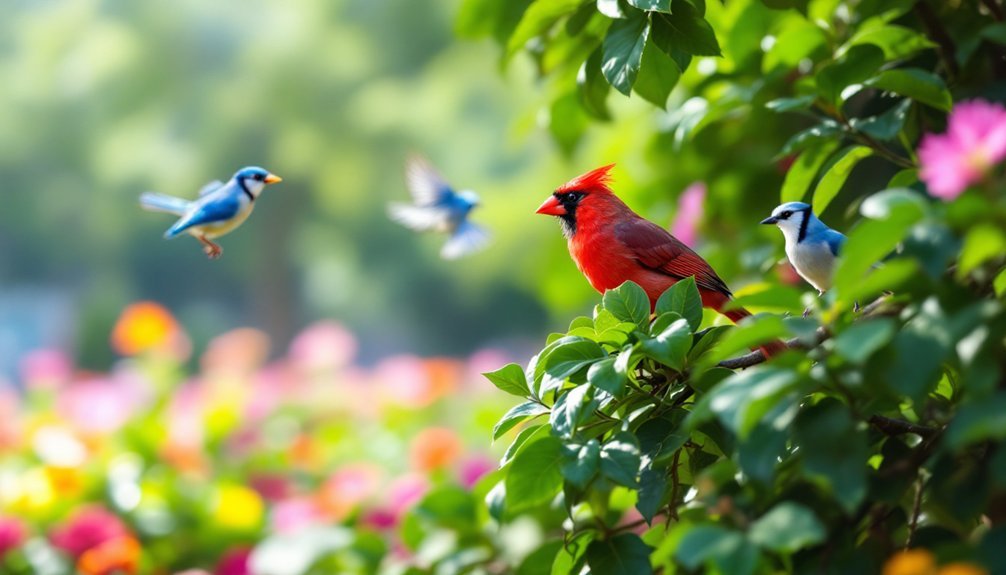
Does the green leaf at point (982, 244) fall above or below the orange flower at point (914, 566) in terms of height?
above

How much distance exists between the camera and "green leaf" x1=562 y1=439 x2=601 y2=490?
1009 mm

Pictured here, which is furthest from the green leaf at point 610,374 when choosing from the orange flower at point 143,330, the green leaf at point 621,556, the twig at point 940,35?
the orange flower at point 143,330

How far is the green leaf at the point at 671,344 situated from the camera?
3.38 ft

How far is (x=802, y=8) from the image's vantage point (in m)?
1.44

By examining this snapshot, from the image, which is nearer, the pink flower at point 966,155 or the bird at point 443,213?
the pink flower at point 966,155

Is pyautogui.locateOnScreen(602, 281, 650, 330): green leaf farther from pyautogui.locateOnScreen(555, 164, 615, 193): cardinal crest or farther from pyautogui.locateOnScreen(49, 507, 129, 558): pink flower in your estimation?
pyautogui.locateOnScreen(49, 507, 129, 558): pink flower

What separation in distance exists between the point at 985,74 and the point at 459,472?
1.94m

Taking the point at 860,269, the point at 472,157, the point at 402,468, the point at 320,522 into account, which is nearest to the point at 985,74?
the point at 860,269

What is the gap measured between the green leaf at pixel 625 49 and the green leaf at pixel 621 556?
464mm

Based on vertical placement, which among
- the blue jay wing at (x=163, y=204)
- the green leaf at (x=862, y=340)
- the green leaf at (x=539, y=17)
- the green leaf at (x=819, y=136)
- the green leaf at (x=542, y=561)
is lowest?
the green leaf at (x=862, y=340)

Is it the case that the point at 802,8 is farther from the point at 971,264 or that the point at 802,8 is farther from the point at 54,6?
the point at 54,6

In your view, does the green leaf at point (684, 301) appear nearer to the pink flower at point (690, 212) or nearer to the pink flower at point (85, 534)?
the pink flower at point (690, 212)

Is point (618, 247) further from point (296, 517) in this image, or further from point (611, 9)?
point (296, 517)

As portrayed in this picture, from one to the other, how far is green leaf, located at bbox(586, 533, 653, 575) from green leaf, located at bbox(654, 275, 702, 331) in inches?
9.2
